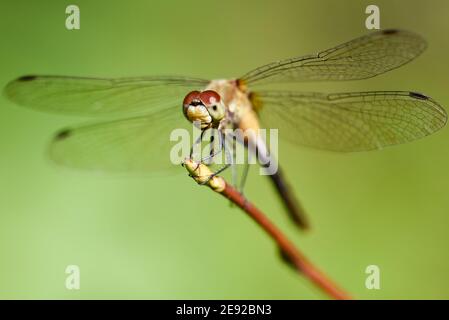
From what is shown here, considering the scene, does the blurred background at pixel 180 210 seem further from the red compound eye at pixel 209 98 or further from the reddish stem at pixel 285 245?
the reddish stem at pixel 285 245

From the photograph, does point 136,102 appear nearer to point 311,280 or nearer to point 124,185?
point 124,185

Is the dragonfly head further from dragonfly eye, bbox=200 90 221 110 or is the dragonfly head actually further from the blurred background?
the blurred background

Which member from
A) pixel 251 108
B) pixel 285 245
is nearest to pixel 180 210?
pixel 251 108

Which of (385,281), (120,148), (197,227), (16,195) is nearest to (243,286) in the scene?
(197,227)

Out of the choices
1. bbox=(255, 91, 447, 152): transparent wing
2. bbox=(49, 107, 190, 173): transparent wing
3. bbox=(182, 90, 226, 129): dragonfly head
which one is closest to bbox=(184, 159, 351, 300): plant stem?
bbox=(182, 90, 226, 129): dragonfly head

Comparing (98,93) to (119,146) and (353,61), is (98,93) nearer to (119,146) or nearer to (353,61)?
(119,146)

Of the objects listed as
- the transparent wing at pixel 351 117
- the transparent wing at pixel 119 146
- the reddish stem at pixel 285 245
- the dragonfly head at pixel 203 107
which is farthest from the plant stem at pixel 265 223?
the transparent wing at pixel 119 146

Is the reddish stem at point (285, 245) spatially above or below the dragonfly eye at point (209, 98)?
below
